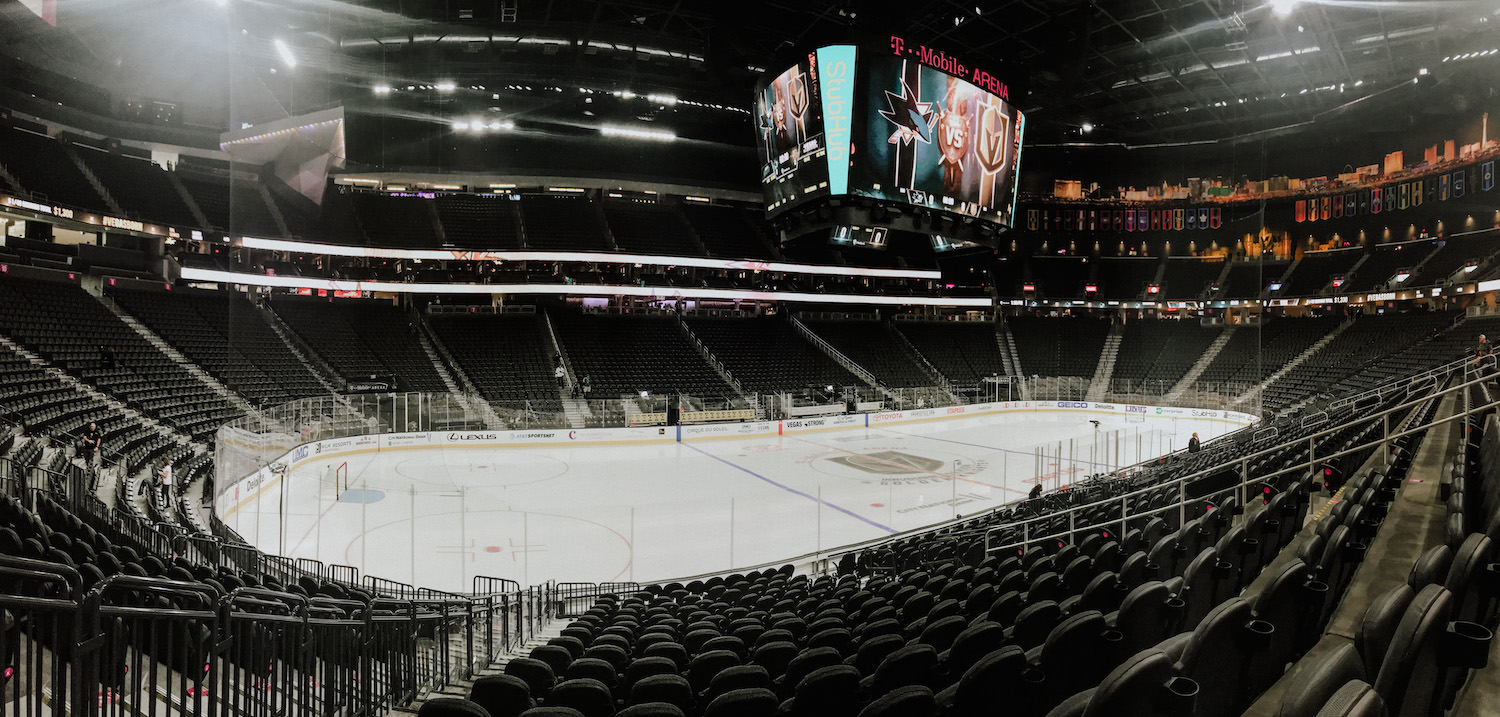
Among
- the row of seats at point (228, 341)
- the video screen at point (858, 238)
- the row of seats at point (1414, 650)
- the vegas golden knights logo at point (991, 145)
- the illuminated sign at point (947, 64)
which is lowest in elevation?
the row of seats at point (1414, 650)

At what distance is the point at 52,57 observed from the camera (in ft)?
90.5

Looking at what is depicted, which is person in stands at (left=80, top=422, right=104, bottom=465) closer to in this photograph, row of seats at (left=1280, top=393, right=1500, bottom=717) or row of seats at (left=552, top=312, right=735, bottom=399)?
row of seats at (left=1280, top=393, right=1500, bottom=717)

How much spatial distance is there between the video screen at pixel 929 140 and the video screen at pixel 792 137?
4.26 feet

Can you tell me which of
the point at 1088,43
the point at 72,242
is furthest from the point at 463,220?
the point at 1088,43

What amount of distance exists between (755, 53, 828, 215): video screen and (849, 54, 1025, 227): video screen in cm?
130

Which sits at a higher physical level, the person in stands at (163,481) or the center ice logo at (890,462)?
the person in stands at (163,481)

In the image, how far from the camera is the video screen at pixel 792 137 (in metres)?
20.2

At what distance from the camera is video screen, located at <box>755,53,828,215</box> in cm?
2019

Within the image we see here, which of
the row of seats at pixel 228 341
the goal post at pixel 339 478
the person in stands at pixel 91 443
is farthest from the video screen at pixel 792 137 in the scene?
the row of seats at pixel 228 341

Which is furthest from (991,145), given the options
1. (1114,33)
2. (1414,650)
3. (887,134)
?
(1414,650)

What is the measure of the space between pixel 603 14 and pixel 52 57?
22.9 metres

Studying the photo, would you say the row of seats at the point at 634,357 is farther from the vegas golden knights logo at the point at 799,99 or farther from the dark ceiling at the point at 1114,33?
the vegas golden knights logo at the point at 799,99

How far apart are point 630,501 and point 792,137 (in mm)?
12252

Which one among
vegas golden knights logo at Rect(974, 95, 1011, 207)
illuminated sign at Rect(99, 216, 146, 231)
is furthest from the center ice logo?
illuminated sign at Rect(99, 216, 146, 231)
